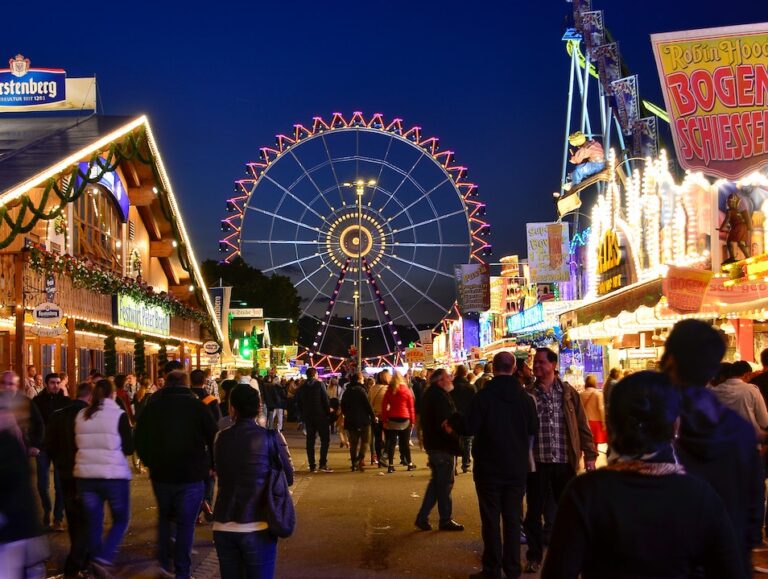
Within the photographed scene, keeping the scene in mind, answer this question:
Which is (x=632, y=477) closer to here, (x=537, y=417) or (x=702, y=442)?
(x=702, y=442)

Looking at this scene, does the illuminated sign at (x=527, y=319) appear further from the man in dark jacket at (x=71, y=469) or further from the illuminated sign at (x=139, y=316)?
the man in dark jacket at (x=71, y=469)

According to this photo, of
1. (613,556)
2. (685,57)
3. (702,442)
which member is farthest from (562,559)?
(685,57)

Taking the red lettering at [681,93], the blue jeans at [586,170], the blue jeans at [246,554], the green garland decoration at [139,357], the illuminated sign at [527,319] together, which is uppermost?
the blue jeans at [586,170]

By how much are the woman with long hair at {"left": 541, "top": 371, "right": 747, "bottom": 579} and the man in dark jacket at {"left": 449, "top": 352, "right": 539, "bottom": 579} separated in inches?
199

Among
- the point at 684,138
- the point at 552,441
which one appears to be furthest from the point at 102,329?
the point at 552,441

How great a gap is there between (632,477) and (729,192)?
14272 mm

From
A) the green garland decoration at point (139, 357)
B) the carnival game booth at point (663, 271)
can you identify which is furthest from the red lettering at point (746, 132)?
the green garland decoration at point (139, 357)

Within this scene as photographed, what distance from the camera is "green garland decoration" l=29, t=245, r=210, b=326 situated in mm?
16156

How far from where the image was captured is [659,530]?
298 centimetres

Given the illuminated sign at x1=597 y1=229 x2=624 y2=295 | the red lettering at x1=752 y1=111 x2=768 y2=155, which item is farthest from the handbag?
the illuminated sign at x1=597 y1=229 x2=624 y2=295

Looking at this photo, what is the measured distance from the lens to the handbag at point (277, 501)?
5902 millimetres

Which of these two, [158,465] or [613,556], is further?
[158,465]

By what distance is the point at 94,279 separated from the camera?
18.9 m

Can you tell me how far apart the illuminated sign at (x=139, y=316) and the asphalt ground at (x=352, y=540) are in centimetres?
693
